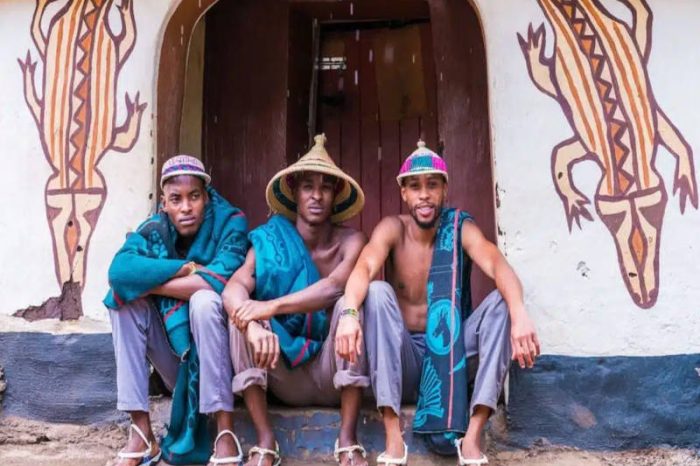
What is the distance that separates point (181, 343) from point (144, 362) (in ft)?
0.55

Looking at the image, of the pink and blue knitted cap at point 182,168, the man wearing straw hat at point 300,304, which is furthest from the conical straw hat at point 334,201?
the pink and blue knitted cap at point 182,168

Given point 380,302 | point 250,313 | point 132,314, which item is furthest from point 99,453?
point 380,302

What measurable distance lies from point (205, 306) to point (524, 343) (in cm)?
126

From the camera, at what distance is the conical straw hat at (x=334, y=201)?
3811 millimetres

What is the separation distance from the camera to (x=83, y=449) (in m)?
3.99

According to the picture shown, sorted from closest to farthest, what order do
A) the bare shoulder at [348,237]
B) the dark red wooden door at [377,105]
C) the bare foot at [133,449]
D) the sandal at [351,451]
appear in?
1. the sandal at [351,451]
2. the bare foot at [133,449]
3. the bare shoulder at [348,237]
4. the dark red wooden door at [377,105]

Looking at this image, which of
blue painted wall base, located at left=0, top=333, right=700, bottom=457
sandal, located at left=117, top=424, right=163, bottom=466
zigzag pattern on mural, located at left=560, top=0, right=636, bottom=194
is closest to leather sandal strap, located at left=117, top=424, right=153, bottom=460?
sandal, located at left=117, top=424, right=163, bottom=466

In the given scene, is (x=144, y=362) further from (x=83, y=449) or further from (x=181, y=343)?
(x=83, y=449)

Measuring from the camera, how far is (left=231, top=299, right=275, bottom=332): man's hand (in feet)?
10.8

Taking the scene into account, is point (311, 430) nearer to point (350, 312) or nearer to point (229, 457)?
point (229, 457)

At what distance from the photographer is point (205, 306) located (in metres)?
3.35

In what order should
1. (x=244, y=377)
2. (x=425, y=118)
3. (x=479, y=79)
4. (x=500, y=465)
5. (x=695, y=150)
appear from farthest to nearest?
(x=425, y=118), (x=479, y=79), (x=695, y=150), (x=500, y=465), (x=244, y=377)

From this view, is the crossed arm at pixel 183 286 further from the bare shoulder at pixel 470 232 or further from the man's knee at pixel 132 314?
the bare shoulder at pixel 470 232

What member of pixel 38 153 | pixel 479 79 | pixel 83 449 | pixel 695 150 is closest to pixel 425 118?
pixel 479 79
